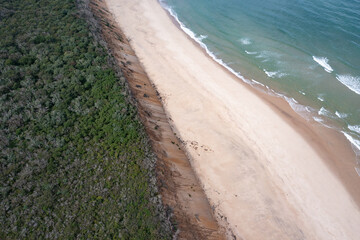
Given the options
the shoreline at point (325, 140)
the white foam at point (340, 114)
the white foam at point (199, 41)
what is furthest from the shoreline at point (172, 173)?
the white foam at point (340, 114)

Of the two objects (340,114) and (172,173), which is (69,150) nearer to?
(172,173)

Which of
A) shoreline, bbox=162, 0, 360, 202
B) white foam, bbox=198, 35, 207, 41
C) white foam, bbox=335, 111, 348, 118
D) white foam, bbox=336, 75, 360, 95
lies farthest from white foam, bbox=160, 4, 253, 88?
white foam, bbox=336, 75, 360, 95

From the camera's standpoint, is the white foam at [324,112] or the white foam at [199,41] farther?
the white foam at [199,41]

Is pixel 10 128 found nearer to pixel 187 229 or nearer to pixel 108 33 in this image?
pixel 187 229

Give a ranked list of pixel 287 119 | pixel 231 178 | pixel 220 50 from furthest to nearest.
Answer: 1. pixel 220 50
2. pixel 287 119
3. pixel 231 178

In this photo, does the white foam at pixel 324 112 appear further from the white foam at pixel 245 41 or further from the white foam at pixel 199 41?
the white foam at pixel 245 41

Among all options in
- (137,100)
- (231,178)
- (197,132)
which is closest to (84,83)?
(137,100)

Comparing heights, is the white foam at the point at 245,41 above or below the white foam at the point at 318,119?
above

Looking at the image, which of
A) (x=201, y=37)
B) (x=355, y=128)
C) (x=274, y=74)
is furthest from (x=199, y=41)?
(x=355, y=128)
